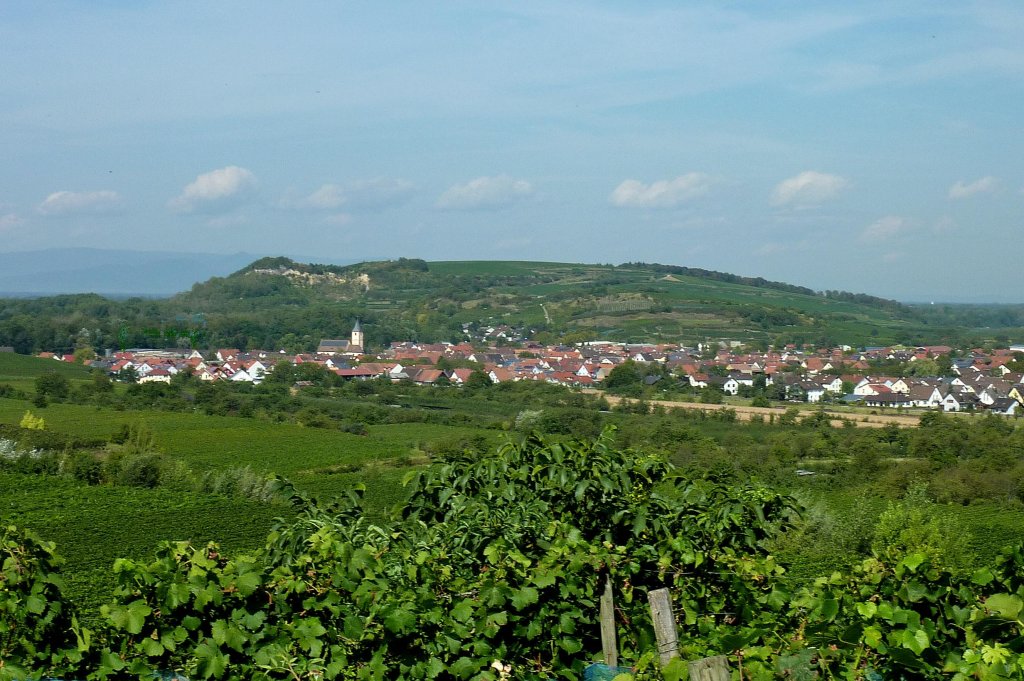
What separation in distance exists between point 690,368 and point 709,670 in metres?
81.5

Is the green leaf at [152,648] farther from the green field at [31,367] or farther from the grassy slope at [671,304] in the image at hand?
the grassy slope at [671,304]

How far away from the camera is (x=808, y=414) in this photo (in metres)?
57.6

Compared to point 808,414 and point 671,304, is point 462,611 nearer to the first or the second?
point 808,414

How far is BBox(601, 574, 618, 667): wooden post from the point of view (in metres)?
4.15

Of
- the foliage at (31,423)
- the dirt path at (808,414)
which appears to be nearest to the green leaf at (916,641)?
the foliage at (31,423)

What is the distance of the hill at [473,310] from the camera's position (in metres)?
103

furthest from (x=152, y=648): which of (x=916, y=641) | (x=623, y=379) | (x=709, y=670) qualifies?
(x=623, y=379)

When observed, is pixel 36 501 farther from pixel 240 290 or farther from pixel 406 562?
pixel 240 290

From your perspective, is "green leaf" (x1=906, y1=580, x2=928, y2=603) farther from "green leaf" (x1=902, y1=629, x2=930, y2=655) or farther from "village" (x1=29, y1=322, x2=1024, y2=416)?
"village" (x1=29, y1=322, x2=1024, y2=416)

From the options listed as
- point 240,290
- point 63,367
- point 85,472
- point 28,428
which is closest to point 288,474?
point 85,472

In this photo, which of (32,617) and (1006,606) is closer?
(1006,606)

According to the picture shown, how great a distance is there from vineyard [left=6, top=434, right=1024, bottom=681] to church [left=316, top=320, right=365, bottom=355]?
96215mm

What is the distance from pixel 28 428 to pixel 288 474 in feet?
32.6

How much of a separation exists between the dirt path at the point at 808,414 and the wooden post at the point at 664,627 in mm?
50549
